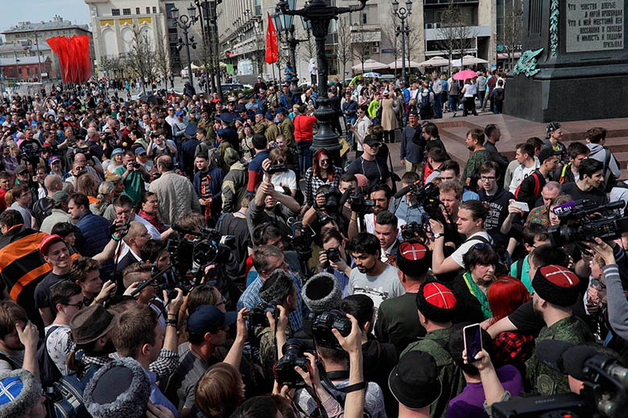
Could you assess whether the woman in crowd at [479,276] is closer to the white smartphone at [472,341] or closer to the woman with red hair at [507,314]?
the woman with red hair at [507,314]

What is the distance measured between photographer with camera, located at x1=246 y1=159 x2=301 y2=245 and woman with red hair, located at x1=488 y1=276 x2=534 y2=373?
2.79m

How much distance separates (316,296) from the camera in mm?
3980

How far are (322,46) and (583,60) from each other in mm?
6420

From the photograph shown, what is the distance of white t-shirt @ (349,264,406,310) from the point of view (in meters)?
4.68

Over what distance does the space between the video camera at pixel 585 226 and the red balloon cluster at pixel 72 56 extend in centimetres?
4493

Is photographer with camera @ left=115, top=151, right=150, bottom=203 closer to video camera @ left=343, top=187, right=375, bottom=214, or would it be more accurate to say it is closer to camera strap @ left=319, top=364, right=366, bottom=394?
video camera @ left=343, top=187, right=375, bottom=214

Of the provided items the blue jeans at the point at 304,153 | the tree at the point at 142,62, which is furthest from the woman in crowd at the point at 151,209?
the tree at the point at 142,62

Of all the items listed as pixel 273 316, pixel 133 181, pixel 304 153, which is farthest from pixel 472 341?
pixel 304 153

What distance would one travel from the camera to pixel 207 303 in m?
4.16

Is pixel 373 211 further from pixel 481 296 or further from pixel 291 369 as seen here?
pixel 291 369

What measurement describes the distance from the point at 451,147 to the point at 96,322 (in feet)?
35.9

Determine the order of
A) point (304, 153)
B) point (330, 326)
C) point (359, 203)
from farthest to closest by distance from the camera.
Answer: point (304, 153), point (359, 203), point (330, 326)

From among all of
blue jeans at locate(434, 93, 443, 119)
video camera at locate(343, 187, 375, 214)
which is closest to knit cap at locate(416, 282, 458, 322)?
video camera at locate(343, 187, 375, 214)

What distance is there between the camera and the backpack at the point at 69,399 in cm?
314
